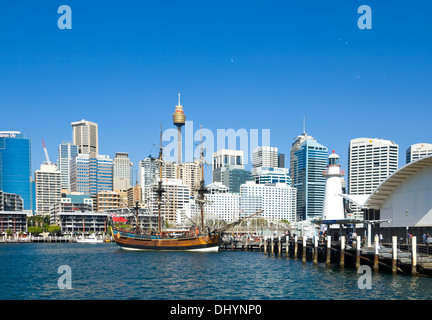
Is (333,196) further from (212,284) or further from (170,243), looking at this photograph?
(212,284)

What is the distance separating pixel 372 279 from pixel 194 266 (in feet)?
85.0

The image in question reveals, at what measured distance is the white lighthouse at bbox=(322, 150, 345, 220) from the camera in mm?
79938

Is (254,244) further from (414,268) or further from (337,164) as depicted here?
(414,268)

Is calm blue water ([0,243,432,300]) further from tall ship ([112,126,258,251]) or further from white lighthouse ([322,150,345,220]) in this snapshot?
tall ship ([112,126,258,251])

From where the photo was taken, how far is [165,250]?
10375 centimetres

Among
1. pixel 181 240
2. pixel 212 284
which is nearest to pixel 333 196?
pixel 181 240

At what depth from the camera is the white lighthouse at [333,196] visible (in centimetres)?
7994

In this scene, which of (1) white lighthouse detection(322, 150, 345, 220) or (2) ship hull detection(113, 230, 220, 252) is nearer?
(1) white lighthouse detection(322, 150, 345, 220)

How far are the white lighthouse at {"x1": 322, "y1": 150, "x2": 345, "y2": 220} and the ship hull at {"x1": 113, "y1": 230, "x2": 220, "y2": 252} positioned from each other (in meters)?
28.0

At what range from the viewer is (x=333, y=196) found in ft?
264

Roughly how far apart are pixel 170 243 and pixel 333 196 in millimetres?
38709

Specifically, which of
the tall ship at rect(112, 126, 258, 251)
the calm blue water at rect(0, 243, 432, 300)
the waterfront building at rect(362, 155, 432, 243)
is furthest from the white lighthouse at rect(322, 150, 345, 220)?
the tall ship at rect(112, 126, 258, 251)

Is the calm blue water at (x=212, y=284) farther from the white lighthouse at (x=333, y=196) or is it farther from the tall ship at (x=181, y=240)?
the tall ship at (x=181, y=240)
